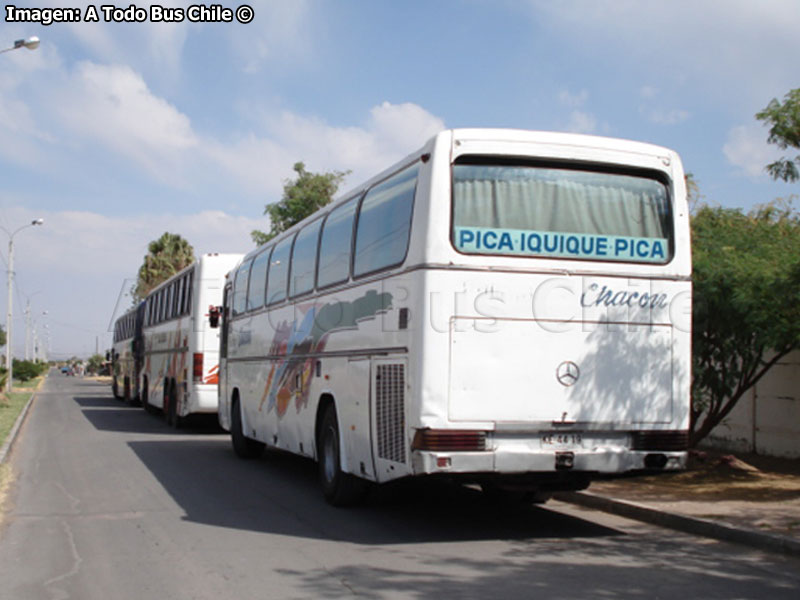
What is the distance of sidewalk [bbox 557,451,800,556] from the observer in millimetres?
8320

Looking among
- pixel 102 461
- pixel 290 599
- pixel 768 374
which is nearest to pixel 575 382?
pixel 290 599

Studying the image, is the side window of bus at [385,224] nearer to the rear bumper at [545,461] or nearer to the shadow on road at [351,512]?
the rear bumper at [545,461]

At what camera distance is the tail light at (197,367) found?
789 inches

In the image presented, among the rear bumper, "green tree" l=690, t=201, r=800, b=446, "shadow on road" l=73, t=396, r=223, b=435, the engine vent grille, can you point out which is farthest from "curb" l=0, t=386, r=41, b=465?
"green tree" l=690, t=201, r=800, b=446

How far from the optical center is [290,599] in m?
6.30

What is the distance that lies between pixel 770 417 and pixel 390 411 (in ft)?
24.3

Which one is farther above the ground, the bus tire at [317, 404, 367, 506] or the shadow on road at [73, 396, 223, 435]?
the bus tire at [317, 404, 367, 506]

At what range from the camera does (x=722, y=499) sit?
10.2 m

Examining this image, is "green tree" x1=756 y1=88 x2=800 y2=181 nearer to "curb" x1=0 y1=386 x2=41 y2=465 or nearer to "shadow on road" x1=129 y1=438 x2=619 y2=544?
"shadow on road" x1=129 y1=438 x2=619 y2=544

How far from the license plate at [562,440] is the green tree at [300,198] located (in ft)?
90.1

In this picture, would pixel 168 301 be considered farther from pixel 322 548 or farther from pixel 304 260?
pixel 322 548

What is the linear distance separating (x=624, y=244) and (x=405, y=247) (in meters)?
2.04

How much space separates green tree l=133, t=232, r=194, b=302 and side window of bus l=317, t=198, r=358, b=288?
45612mm

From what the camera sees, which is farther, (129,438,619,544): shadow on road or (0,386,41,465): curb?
(0,386,41,465): curb
